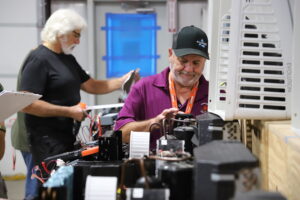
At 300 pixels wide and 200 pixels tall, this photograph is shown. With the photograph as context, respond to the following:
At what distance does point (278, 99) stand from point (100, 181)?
641 millimetres

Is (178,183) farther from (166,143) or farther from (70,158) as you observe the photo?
(70,158)

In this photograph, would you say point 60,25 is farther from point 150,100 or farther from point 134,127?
point 134,127

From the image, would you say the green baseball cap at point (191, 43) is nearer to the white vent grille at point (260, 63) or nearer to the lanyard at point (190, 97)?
the lanyard at point (190, 97)

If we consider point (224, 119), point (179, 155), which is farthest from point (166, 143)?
point (224, 119)

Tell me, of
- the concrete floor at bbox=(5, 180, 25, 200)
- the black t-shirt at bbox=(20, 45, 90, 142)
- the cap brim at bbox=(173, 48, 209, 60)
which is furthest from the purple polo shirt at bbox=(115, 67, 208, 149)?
the concrete floor at bbox=(5, 180, 25, 200)

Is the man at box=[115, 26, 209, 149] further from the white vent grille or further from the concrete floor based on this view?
the concrete floor

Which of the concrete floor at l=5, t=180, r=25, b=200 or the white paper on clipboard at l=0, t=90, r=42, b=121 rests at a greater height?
the white paper on clipboard at l=0, t=90, r=42, b=121

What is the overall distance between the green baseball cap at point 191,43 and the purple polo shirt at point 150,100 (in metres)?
0.23

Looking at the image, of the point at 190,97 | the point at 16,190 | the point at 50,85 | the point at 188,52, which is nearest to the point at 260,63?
the point at 188,52

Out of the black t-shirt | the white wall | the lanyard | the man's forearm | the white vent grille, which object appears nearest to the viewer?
the white vent grille

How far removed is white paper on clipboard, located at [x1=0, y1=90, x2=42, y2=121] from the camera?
5.23 ft

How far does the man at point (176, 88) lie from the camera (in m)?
1.88

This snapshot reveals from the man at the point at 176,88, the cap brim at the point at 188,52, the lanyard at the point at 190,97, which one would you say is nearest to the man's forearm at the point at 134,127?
the man at the point at 176,88

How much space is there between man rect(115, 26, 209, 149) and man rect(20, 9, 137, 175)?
23.8 inches
